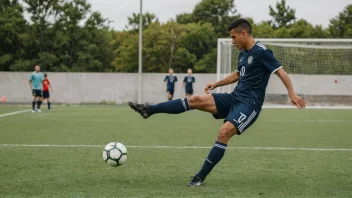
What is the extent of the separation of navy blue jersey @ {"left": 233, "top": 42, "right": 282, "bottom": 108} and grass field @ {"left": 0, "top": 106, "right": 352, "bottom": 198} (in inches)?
39.8

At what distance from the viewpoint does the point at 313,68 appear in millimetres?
25828

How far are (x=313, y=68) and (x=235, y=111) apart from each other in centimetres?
2115

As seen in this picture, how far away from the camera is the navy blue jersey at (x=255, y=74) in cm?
580

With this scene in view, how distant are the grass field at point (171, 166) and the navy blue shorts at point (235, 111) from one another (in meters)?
0.71

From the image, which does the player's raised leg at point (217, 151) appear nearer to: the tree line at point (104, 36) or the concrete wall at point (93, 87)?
the concrete wall at point (93, 87)

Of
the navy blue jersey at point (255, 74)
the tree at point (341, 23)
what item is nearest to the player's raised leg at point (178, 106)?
the navy blue jersey at point (255, 74)

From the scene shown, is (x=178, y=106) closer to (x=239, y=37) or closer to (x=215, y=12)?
(x=239, y=37)

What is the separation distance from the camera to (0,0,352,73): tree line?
4653cm

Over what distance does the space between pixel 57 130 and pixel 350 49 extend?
53.9 feet

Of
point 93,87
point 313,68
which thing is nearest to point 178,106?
point 313,68

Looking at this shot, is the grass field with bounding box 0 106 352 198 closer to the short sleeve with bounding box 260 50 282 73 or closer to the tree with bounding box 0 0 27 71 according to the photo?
the short sleeve with bounding box 260 50 282 73

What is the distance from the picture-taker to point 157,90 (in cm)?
3675

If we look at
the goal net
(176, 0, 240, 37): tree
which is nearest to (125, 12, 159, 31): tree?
(176, 0, 240, 37): tree

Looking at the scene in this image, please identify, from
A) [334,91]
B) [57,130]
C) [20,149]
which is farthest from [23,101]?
[20,149]
